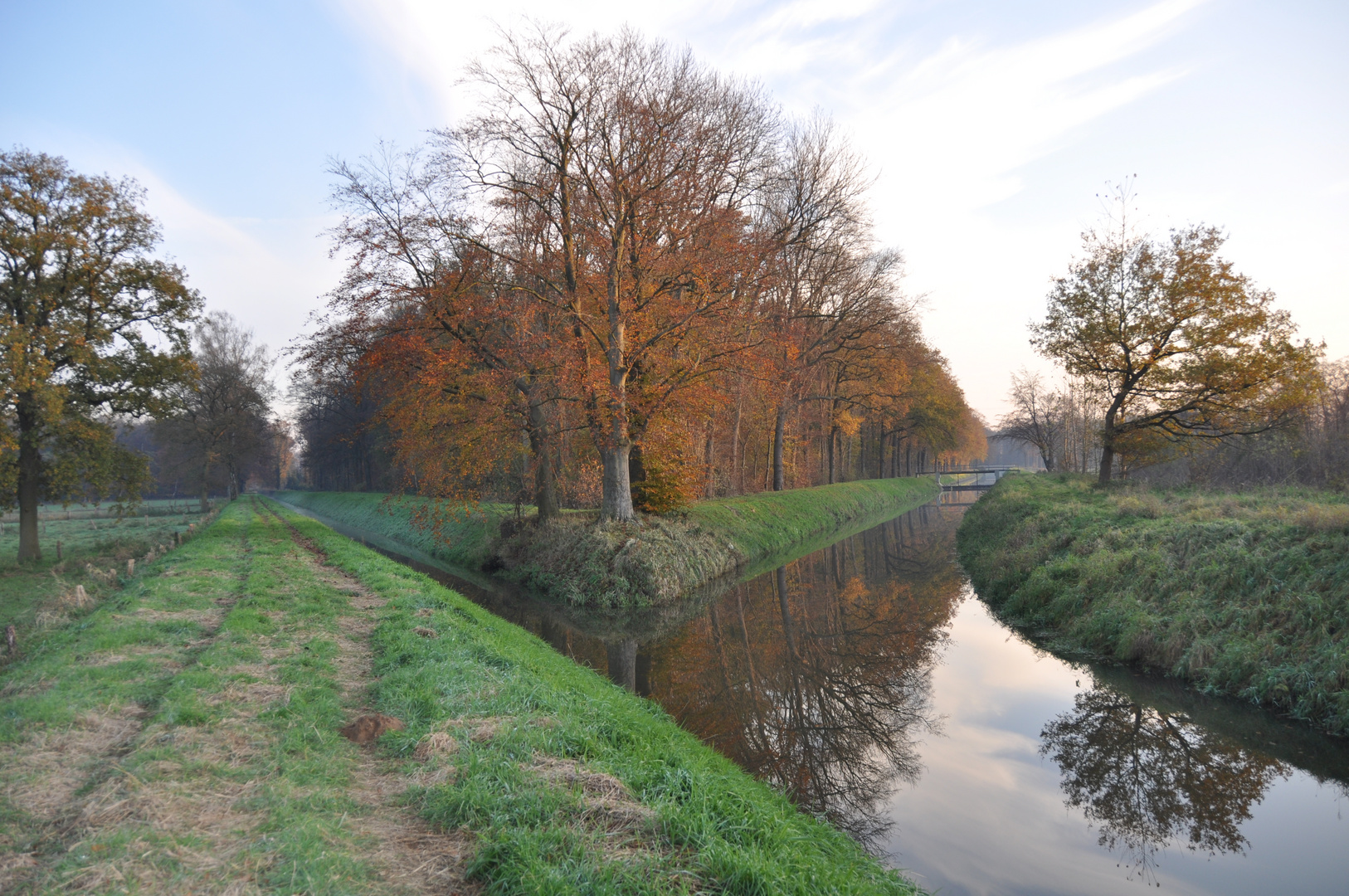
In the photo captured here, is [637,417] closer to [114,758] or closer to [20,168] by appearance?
[114,758]

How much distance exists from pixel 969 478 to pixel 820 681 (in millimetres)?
88540

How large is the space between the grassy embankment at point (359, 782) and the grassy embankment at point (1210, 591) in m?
5.88

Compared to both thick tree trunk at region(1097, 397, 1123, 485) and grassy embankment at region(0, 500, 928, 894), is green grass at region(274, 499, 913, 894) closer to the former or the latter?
grassy embankment at region(0, 500, 928, 894)

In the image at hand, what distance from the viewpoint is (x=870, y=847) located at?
16.7 feet

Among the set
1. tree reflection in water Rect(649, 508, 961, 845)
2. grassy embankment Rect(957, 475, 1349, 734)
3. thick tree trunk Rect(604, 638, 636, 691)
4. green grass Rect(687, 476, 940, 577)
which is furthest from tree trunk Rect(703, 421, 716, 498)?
thick tree trunk Rect(604, 638, 636, 691)

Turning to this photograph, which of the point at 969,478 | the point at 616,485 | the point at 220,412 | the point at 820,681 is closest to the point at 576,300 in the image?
the point at 616,485

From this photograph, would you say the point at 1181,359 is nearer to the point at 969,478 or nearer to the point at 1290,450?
the point at 1290,450

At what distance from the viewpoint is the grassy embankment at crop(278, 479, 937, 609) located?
14.0 metres

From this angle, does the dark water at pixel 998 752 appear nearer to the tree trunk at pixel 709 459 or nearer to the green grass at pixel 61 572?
the green grass at pixel 61 572

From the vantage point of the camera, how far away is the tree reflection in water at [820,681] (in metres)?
6.41

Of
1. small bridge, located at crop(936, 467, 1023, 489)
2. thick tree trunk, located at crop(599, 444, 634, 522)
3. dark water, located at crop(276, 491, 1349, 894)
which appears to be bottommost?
dark water, located at crop(276, 491, 1349, 894)

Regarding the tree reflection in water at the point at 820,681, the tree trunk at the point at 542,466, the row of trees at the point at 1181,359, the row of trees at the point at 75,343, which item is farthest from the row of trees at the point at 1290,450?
the row of trees at the point at 75,343

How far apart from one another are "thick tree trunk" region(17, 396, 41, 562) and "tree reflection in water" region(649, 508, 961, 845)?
807 inches

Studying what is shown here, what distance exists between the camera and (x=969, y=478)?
88688 millimetres
